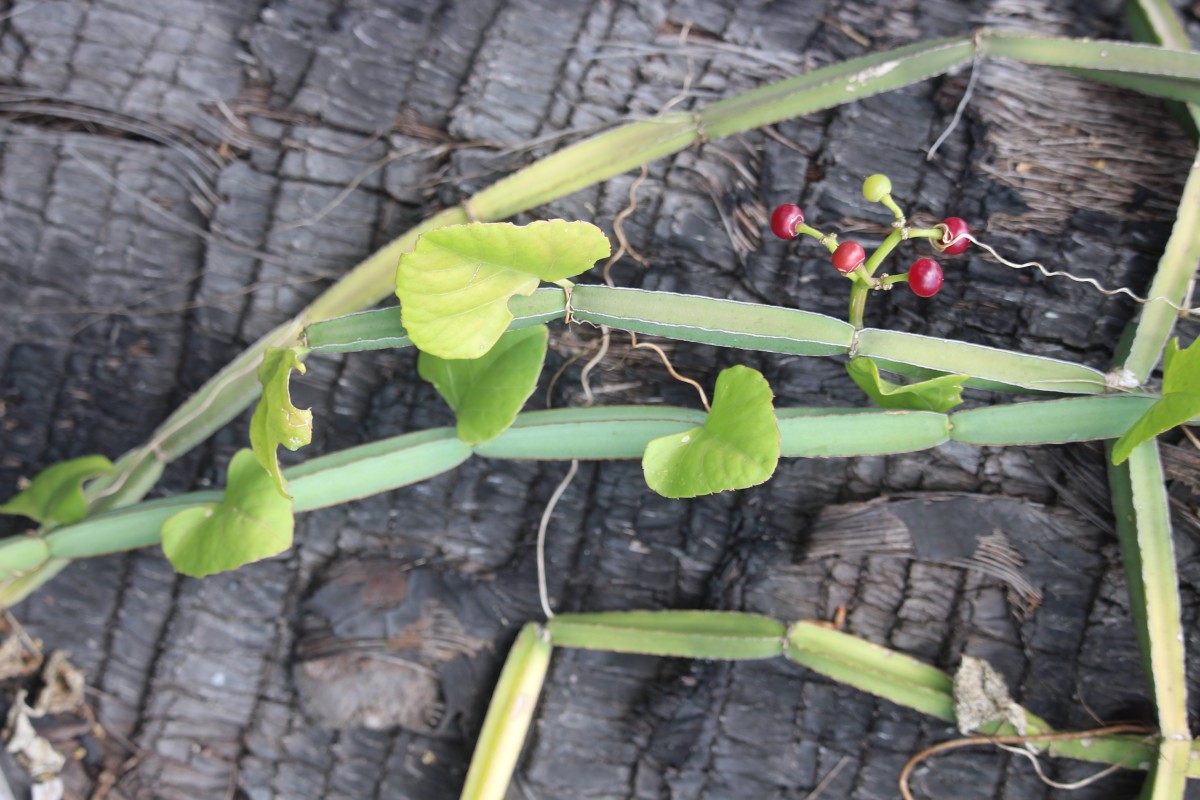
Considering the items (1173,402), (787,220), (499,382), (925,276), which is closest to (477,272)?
(499,382)

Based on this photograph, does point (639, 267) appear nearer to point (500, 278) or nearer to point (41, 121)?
point (500, 278)

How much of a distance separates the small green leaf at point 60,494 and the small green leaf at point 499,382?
1.61 feet

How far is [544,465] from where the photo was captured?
1121 mm

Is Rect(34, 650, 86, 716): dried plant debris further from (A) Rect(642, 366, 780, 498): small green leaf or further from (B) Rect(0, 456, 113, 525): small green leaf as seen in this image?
(A) Rect(642, 366, 780, 498): small green leaf

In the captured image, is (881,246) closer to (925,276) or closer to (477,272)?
(925,276)

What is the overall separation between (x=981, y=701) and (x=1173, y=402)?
1.28 ft

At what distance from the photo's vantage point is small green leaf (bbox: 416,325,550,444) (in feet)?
3.05

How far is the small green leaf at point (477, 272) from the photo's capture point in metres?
0.73

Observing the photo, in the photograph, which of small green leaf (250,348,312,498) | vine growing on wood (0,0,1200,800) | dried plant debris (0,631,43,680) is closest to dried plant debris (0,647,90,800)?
dried plant debris (0,631,43,680)

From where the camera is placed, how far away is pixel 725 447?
2.62ft

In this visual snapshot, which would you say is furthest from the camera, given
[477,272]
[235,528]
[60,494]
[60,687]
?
[60,687]

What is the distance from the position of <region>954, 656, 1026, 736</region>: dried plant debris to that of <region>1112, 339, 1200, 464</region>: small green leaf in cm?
29

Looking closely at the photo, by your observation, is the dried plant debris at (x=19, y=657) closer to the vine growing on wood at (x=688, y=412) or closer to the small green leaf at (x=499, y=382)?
the vine growing on wood at (x=688, y=412)

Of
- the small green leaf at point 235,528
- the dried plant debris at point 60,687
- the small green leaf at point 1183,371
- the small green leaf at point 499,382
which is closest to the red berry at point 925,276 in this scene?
the small green leaf at point 1183,371
